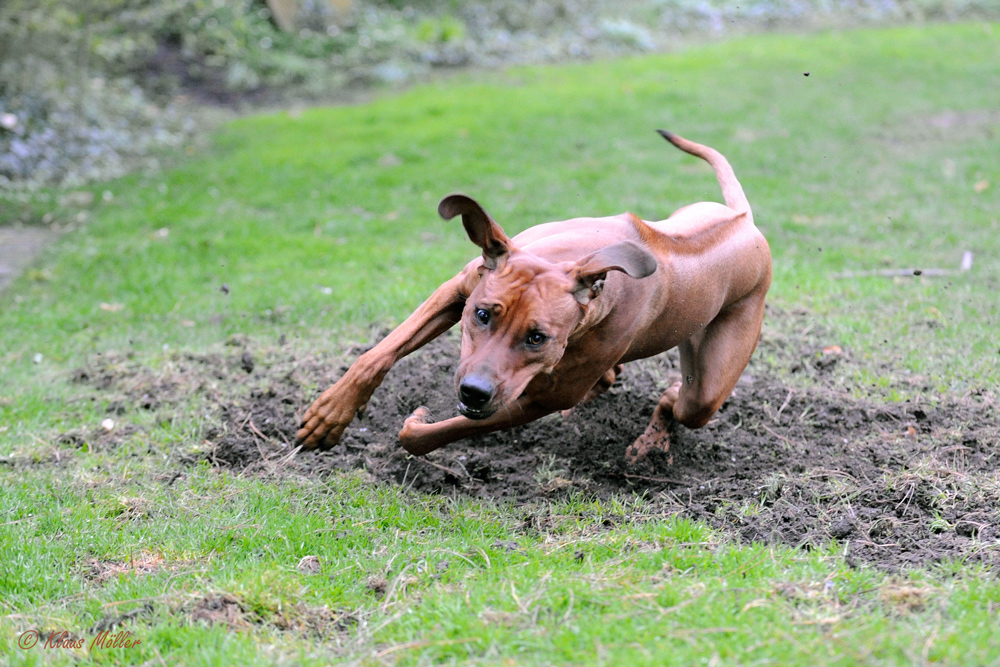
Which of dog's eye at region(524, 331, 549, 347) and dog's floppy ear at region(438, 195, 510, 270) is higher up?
dog's floppy ear at region(438, 195, 510, 270)

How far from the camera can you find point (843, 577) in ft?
12.6

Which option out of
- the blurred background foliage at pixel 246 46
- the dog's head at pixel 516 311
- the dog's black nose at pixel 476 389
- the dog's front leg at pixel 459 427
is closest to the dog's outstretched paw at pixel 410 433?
the dog's front leg at pixel 459 427

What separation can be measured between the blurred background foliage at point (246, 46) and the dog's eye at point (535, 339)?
871cm

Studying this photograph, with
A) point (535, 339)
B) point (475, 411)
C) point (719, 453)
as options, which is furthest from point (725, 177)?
point (475, 411)

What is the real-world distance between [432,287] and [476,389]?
412cm

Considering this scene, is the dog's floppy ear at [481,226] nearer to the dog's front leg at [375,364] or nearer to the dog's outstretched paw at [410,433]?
the dog's front leg at [375,364]

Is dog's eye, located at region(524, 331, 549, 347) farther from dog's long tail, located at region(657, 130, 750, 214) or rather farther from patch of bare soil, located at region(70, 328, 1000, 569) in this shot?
dog's long tail, located at region(657, 130, 750, 214)

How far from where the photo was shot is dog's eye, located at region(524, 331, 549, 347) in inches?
154

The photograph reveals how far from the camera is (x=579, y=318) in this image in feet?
13.4

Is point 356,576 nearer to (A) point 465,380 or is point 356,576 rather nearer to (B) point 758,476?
(A) point 465,380

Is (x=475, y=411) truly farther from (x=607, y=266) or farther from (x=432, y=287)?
(x=432, y=287)

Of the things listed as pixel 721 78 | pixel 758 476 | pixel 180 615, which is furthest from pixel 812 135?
pixel 180 615

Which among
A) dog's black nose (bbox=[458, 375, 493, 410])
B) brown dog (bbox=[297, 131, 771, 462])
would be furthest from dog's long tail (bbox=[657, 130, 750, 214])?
dog's black nose (bbox=[458, 375, 493, 410])

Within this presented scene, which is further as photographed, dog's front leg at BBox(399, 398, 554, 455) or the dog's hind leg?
the dog's hind leg
